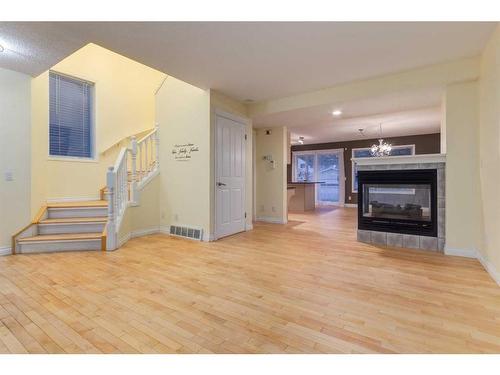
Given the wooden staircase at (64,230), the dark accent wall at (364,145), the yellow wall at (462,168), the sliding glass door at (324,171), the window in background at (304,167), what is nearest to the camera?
the yellow wall at (462,168)

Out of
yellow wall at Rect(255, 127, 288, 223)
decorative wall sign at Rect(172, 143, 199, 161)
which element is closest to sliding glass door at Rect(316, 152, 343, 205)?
yellow wall at Rect(255, 127, 288, 223)

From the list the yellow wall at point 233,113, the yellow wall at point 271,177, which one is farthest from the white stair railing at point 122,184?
the yellow wall at point 271,177

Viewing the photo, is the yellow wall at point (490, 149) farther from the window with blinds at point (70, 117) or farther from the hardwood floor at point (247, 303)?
the window with blinds at point (70, 117)

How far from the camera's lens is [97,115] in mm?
4949

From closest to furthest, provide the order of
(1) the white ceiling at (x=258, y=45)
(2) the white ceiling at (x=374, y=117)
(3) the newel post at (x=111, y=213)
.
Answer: (1) the white ceiling at (x=258, y=45) < (3) the newel post at (x=111, y=213) < (2) the white ceiling at (x=374, y=117)

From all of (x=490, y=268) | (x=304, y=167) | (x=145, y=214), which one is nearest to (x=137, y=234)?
(x=145, y=214)

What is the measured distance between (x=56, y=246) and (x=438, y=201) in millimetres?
5236

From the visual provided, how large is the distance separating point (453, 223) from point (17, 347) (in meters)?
4.43

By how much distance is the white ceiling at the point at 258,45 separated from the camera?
235 cm

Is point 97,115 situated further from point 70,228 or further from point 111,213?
point 111,213

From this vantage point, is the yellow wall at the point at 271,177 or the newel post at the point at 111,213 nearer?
the newel post at the point at 111,213

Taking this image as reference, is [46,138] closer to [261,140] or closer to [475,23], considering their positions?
[261,140]

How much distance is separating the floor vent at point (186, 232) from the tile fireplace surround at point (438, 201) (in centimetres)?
261

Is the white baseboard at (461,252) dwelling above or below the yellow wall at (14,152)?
below
